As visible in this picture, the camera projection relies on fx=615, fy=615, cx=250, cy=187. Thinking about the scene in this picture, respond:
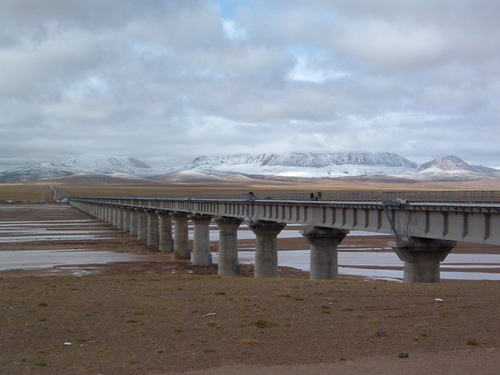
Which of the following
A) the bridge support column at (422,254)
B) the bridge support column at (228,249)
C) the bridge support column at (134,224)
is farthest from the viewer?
the bridge support column at (134,224)

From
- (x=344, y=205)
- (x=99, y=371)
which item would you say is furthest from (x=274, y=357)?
(x=344, y=205)

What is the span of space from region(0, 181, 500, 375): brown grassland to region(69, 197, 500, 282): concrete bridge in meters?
3.53

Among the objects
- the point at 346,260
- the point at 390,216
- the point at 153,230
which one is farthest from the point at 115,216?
the point at 390,216

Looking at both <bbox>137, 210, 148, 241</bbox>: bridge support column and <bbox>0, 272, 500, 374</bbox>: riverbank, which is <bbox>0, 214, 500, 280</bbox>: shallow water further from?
<bbox>0, 272, 500, 374</bbox>: riverbank

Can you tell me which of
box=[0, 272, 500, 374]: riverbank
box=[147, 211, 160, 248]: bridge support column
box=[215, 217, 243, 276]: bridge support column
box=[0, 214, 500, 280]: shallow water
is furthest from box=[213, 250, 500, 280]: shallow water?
box=[0, 272, 500, 374]: riverbank

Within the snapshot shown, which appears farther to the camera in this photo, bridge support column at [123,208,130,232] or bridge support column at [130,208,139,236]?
bridge support column at [123,208,130,232]

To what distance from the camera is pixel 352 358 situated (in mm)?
14547

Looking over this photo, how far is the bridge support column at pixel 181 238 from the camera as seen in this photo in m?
68.0

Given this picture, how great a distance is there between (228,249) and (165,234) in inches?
1001

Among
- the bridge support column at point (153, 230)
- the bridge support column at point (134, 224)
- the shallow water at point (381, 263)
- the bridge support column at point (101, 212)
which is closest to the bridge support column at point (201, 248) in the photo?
the shallow water at point (381, 263)

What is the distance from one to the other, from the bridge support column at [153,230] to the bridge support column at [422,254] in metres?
51.7

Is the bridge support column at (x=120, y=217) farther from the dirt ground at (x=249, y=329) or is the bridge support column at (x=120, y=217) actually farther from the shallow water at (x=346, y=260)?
the dirt ground at (x=249, y=329)

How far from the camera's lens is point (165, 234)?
2987 inches

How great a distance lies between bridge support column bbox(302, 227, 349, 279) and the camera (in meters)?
40.8
